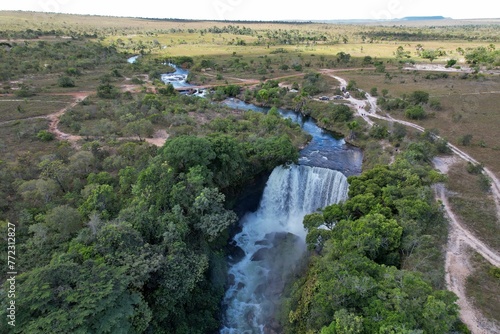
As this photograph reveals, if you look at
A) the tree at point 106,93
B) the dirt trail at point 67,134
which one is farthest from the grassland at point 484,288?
the tree at point 106,93

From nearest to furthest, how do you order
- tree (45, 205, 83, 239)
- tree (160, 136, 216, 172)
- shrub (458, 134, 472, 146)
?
tree (45, 205, 83, 239), tree (160, 136, 216, 172), shrub (458, 134, 472, 146)

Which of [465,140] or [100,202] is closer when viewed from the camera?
[100,202]

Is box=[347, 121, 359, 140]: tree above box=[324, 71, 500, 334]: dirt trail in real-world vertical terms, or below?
above

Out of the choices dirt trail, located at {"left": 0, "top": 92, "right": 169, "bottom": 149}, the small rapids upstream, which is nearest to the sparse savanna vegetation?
dirt trail, located at {"left": 0, "top": 92, "right": 169, "bottom": 149}

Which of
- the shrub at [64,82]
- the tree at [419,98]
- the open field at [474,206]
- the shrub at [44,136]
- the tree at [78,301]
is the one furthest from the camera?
the shrub at [64,82]

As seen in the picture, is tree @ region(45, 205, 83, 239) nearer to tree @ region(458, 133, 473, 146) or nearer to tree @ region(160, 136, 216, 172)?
tree @ region(160, 136, 216, 172)

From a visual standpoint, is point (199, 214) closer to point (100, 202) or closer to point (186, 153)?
point (186, 153)

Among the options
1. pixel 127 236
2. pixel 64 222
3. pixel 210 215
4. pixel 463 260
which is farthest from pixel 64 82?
pixel 463 260

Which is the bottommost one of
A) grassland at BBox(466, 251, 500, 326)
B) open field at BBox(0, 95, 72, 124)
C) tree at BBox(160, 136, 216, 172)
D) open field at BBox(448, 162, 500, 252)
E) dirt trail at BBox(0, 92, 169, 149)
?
grassland at BBox(466, 251, 500, 326)

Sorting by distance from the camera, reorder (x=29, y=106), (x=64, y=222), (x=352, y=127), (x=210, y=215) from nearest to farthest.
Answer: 1. (x=64, y=222)
2. (x=210, y=215)
3. (x=352, y=127)
4. (x=29, y=106)

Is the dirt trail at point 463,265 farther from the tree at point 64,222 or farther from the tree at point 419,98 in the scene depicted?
the tree at point 419,98
